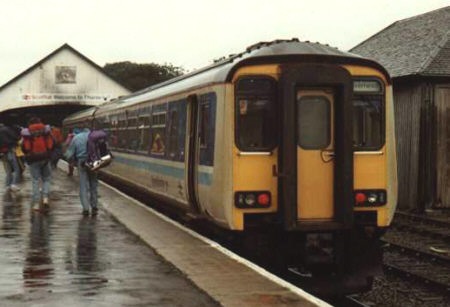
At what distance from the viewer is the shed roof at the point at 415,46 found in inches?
834

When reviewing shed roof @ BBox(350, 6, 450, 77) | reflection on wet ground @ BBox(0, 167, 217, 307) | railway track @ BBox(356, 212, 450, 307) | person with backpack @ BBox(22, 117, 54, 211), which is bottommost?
railway track @ BBox(356, 212, 450, 307)

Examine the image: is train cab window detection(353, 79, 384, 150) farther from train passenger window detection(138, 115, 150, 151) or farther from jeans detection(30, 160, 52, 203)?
train passenger window detection(138, 115, 150, 151)

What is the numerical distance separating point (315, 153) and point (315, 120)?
388 mm

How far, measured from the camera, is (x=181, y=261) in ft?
30.1

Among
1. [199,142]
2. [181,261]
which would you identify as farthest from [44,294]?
[199,142]

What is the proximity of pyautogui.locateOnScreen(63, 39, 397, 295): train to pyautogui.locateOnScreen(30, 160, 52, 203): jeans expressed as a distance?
216 inches

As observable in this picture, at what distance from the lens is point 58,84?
47.3 metres

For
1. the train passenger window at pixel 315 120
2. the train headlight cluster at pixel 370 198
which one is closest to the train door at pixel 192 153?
the train passenger window at pixel 315 120

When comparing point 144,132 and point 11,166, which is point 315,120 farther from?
point 11,166

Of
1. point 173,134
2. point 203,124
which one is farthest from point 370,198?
point 173,134

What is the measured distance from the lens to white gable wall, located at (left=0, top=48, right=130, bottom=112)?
47.4 m

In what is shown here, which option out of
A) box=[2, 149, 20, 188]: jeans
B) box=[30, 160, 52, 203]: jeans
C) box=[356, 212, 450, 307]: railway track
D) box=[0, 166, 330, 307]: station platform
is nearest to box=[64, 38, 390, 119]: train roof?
box=[0, 166, 330, 307]: station platform

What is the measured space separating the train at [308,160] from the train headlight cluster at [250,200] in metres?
0.01

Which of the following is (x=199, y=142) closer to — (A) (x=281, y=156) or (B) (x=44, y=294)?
(A) (x=281, y=156)
